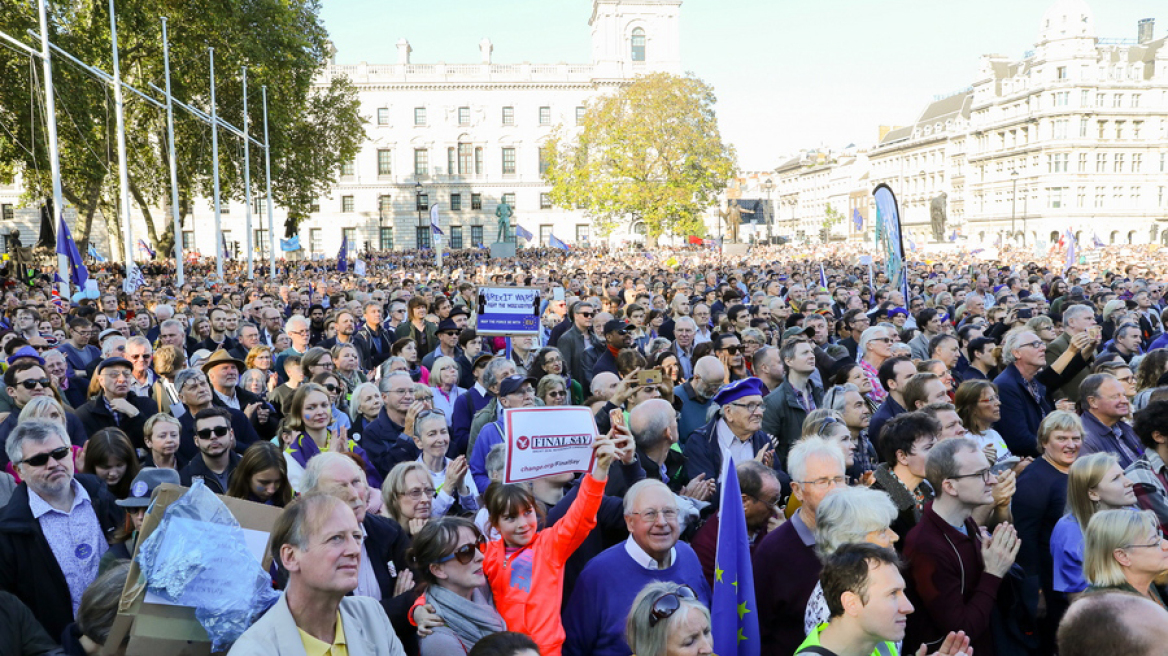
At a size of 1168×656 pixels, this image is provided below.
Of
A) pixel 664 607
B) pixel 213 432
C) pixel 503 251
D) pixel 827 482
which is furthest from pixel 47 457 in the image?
pixel 503 251

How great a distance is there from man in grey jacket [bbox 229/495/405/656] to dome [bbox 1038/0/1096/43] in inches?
3600

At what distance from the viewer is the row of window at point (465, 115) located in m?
77.4

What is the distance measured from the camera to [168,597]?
2793 millimetres

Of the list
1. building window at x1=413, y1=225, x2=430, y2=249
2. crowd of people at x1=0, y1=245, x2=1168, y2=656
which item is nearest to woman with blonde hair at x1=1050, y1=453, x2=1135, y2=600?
crowd of people at x1=0, y1=245, x2=1168, y2=656

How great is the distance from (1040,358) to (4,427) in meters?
7.31

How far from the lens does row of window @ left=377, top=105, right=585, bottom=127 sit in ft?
254

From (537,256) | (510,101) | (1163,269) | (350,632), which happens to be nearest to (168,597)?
(350,632)

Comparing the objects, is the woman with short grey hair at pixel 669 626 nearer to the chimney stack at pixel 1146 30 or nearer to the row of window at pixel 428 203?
the row of window at pixel 428 203

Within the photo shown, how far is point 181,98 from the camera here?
117 ft

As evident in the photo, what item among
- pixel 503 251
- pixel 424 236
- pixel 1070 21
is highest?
pixel 1070 21

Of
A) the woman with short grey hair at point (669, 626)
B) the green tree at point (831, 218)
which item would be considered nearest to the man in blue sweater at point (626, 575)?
the woman with short grey hair at point (669, 626)

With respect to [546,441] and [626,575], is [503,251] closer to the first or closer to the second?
[546,441]

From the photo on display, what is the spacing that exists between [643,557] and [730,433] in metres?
1.83

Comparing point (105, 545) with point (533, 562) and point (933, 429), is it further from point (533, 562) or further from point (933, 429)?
point (933, 429)
